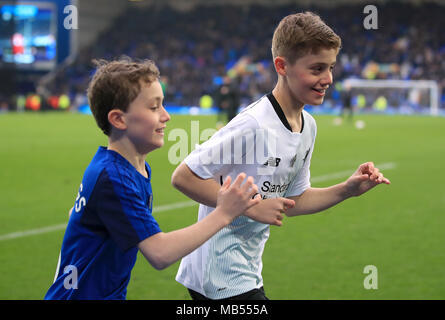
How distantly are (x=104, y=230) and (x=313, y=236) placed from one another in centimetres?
487

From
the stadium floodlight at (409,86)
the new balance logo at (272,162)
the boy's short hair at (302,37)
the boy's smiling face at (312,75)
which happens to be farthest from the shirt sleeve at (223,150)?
the stadium floodlight at (409,86)

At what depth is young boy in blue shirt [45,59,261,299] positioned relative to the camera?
233 cm

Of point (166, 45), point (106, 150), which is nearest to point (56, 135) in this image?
point (106, 150)

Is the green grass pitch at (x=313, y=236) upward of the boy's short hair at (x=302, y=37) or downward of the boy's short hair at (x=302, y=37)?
downward

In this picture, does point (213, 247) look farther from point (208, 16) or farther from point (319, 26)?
point (208, 16)

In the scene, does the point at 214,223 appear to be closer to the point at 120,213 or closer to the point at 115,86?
the point at 120,213

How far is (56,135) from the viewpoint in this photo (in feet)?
66.1

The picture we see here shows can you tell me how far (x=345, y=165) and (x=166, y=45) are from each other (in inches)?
1451

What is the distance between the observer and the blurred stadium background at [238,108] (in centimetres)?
570

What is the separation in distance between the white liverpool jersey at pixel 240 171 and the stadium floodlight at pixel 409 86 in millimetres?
34955

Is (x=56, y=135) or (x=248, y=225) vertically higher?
(x=56, y=135)

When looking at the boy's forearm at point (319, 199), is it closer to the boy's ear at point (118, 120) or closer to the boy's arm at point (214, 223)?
the boy's arm at point (214, 223)

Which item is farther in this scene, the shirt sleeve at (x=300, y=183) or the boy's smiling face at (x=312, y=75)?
the shirt sleeve at (x=300, y=183)

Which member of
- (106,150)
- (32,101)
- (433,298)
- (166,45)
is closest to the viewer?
(106,150)
